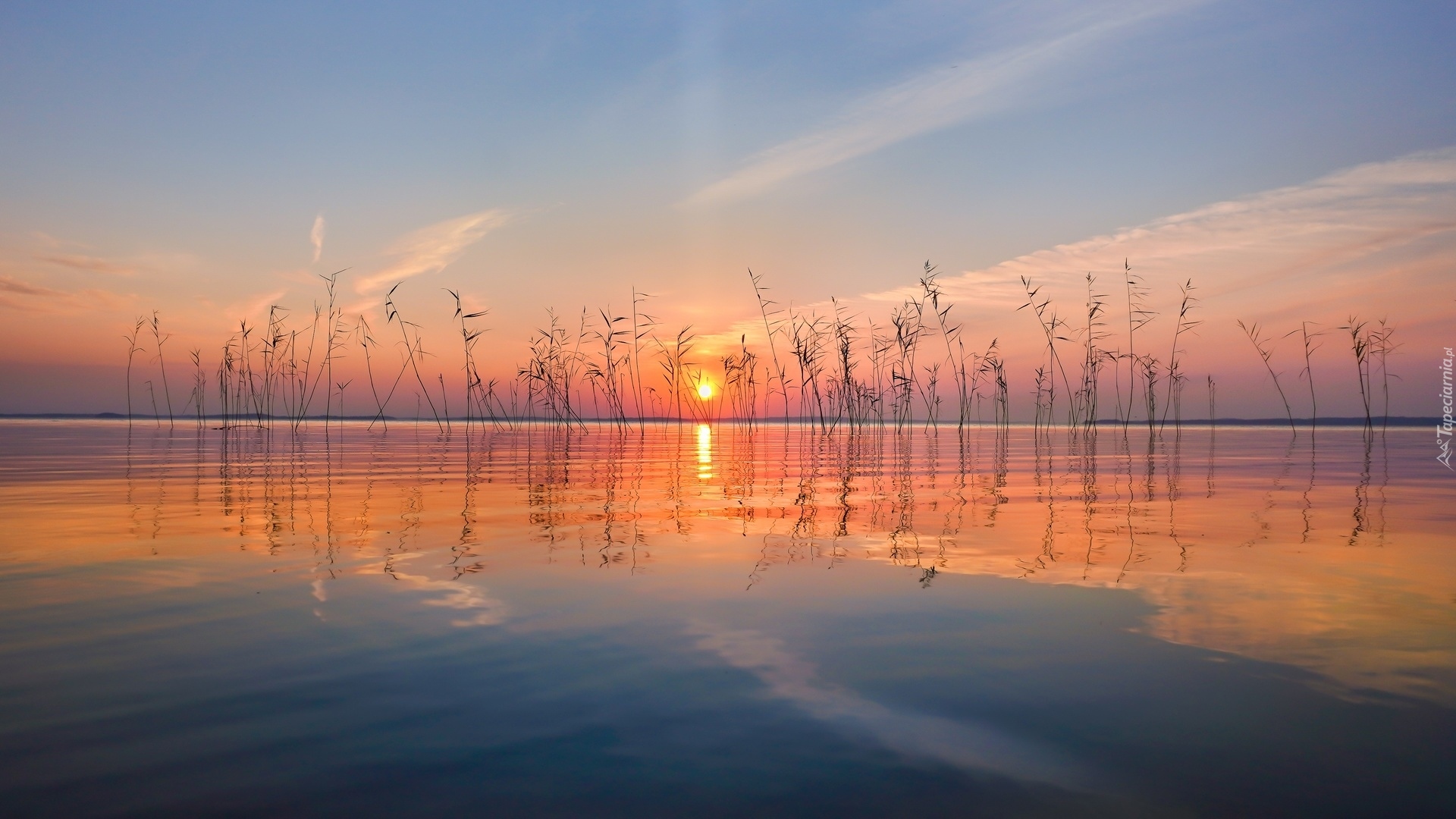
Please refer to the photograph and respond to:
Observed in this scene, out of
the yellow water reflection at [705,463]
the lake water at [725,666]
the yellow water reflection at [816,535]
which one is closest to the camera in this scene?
the lake water at [725,666]

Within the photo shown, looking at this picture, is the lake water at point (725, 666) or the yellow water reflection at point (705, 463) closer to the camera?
the lake water at point (725, 666)

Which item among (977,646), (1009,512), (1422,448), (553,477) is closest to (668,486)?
(553,477)

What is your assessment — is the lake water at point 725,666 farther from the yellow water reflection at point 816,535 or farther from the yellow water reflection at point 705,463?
the yellow water reflection at point 705,463

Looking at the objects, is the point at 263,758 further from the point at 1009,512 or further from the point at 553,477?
the point at 553,477

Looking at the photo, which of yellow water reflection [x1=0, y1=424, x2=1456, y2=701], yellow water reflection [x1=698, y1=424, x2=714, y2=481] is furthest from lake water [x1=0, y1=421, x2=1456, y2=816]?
yellow water reflection [x1=698, y1=424, x2=714, y2=481]

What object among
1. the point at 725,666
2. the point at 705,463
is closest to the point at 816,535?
the point at 725,666

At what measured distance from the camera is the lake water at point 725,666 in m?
1.23

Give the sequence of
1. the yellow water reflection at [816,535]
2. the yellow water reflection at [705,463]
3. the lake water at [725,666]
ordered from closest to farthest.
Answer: the lake water at [725,666] < the yellow water reflection at [816,535] < the yellow water reflection at [705,463]

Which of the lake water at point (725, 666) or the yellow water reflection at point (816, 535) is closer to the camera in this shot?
the lake water at point (725, 666)

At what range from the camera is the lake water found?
1.23 m

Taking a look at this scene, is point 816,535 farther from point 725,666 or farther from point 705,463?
point 705,463

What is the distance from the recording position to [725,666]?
5.83 feet

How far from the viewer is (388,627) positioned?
208cm

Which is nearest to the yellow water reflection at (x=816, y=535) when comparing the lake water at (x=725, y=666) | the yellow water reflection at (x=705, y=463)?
the lake water at (x=725, y=666)
